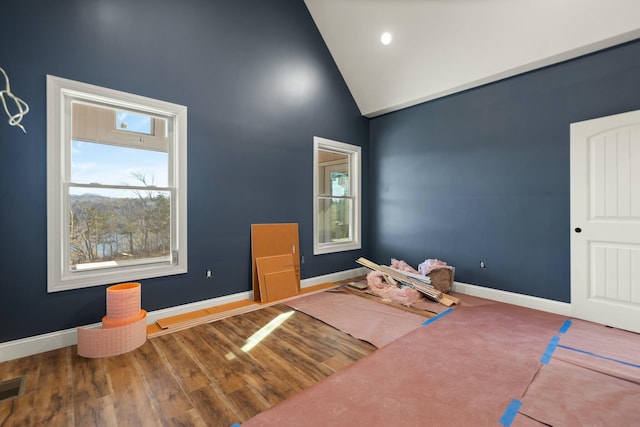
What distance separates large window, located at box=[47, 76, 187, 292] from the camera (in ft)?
8.04

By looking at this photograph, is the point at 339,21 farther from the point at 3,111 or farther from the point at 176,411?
the point at 176,411

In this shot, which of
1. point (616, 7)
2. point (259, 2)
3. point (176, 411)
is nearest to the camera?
point (176, 411)

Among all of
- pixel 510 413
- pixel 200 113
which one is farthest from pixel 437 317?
pixel 200 113

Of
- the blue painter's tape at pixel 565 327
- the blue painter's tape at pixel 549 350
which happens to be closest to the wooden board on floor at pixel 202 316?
the blue painter's tape at pixel 549 350

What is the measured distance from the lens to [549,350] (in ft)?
7.84

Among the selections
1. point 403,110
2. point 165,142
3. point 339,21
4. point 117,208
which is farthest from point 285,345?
point 339,21

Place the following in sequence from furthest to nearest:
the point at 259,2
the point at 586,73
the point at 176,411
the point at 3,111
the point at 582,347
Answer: the point at 259,2, the point at 586,73, the point at 582,347, the point at 3,111, the point at 176,411

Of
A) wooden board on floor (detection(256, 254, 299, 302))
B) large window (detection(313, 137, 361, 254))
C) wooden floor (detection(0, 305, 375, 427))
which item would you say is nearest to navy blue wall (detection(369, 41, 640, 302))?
Result: large window (detection(313, 137, 361, 254))

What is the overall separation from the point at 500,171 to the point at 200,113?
12.3 ft

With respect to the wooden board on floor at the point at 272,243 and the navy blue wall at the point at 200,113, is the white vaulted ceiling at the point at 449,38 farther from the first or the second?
the wooden board on floor at the point at 272,243

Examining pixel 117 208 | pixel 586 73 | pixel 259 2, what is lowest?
pixel 117 208

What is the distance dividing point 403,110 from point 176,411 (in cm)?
470

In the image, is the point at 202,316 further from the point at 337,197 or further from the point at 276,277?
the point at 337,197

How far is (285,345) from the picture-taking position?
252 centimetres
